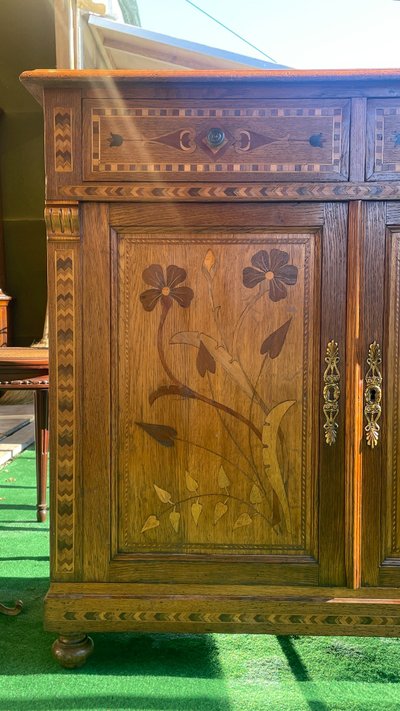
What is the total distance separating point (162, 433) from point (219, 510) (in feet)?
0.74

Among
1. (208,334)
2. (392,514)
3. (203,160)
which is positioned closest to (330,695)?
(392,514)

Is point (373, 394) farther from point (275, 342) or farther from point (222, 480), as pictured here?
point (222, 480)

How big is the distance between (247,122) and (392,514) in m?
0.96

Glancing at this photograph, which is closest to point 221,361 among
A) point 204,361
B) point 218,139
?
point 204,361

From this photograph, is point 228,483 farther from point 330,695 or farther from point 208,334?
point 330,695

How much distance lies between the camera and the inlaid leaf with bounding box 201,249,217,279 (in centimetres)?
146

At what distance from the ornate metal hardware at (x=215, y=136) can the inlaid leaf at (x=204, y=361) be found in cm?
45

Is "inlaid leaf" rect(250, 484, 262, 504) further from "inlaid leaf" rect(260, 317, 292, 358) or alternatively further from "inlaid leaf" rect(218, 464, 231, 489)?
"inlaid leaf" rect(260, 317, 292, 358)

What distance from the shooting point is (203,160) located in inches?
55.7

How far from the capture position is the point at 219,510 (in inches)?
58.6

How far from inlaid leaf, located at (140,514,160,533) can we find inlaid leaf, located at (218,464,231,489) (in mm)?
174

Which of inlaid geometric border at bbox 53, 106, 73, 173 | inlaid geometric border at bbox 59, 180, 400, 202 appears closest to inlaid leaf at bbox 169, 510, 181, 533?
inlaid geometric border at bbox 59, 180, 400, 202

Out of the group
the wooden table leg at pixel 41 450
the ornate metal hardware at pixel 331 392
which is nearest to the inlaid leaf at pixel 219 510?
the ornate metal hardware at pixel 331 392

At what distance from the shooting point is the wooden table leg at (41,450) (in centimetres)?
268
